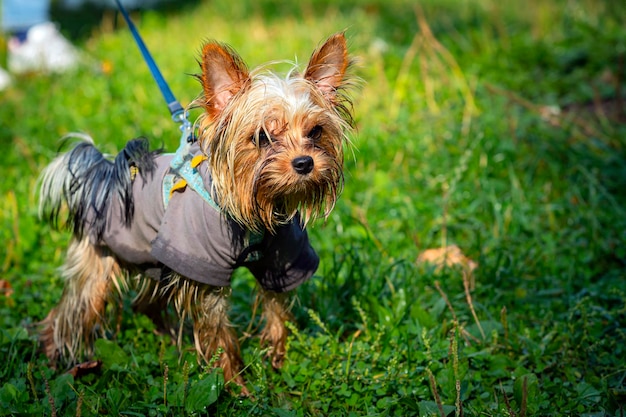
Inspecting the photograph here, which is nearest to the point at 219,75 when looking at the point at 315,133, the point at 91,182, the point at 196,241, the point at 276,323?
the point at 315,133

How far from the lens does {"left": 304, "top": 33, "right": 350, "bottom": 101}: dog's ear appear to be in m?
2.82

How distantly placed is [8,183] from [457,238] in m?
3.20

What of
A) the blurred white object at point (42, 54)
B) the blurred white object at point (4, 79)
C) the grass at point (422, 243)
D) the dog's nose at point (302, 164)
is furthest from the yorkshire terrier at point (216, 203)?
the blurred white object at point (42, 54)

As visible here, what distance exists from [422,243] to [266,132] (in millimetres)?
2015

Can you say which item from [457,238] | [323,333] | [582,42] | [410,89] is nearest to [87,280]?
[323,333]

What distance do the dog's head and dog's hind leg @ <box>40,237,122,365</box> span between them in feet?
2.84

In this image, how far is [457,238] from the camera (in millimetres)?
4551

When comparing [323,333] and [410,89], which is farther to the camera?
[410,89]

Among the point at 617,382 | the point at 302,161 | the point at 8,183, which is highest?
the point at 302,161

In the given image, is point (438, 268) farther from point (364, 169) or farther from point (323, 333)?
point (364, 169)

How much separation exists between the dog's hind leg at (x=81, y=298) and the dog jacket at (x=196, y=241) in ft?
0.60

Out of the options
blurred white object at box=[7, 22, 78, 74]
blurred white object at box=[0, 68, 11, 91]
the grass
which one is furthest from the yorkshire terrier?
blurred white object at box=[7, 22, 78, 74]

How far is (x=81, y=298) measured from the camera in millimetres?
3334

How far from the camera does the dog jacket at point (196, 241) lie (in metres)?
2.87
